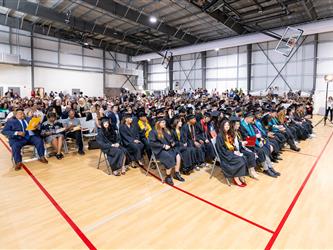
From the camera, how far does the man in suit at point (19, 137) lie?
533cm

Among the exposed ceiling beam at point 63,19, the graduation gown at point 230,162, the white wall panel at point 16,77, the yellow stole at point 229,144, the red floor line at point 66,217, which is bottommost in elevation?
the red floor line at point 66,217

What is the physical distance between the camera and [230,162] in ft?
14.8

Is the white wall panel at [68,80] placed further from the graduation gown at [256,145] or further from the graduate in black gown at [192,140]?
the graduation gown at [256,145]

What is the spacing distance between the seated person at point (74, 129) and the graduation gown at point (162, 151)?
3.14m

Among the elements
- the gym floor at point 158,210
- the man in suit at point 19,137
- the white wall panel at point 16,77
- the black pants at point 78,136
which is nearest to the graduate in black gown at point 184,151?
the gym floor at point 158,210

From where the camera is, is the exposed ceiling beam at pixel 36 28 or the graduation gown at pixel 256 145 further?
the exposed ceiling beam at pixel 36 28

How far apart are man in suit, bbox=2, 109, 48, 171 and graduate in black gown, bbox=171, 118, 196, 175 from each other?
3.63 meters

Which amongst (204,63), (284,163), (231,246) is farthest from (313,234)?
(204,63)

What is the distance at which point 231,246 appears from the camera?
2.66 m

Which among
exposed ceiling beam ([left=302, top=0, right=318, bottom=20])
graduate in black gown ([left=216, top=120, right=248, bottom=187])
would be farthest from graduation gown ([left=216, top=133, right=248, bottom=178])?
exposed ceiling beam ([left=302, top=0, right=318, bottom=20])

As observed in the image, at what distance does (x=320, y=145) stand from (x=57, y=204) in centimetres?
874

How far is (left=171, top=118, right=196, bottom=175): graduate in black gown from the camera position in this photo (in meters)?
5.04

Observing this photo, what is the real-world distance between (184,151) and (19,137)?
13.9 ft

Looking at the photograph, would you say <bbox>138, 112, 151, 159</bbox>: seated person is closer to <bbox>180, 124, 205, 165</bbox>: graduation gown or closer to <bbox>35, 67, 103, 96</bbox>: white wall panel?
<bbox>180, 124, 205, 165</bbox>: graduation gown
